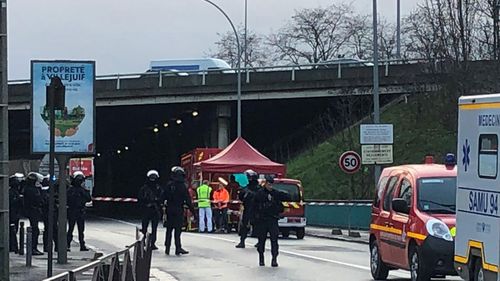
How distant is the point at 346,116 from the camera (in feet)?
166

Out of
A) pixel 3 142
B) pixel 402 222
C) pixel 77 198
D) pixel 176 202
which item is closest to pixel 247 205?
pixel 176 202

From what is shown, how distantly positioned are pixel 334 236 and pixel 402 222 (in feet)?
58.4

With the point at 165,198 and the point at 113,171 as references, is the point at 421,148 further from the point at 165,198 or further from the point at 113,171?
the point at 113,171

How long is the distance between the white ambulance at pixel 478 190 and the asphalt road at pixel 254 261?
475 centimetres

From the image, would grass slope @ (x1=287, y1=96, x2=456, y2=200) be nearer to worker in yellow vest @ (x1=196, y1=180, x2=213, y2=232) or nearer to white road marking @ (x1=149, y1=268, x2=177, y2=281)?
worker in yellow vest @ (x1=196, y1=180, x2=213, y2=232)

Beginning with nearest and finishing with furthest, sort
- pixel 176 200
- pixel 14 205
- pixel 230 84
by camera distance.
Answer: pixel 176 200 → pixel 14 205 → pixel 230 84

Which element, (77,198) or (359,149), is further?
(359,149)

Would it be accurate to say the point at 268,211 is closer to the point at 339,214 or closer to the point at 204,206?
the point at 204,206

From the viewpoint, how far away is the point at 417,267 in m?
15.5

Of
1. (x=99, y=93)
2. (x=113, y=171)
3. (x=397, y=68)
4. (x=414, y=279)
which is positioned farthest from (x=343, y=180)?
(x=113, y=171)

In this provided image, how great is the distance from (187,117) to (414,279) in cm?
4931

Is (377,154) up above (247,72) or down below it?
below

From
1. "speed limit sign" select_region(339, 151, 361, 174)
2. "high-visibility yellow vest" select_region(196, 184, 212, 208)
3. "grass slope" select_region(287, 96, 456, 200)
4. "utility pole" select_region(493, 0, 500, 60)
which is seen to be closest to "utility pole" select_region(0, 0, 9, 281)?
"speed limit sign" select_region(339, 151, 361, 174)

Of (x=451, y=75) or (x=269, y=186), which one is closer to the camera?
(x=269, y=186)
